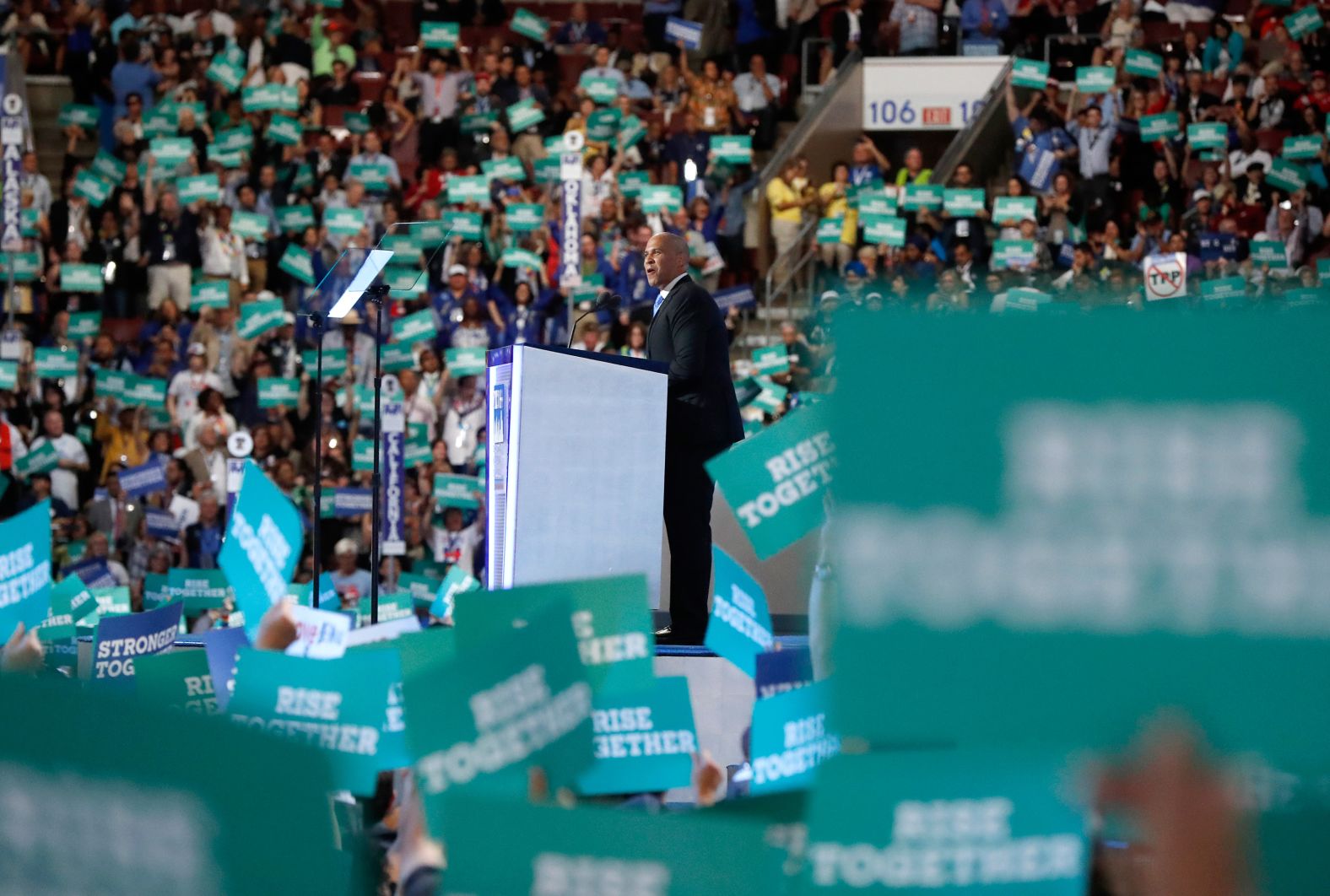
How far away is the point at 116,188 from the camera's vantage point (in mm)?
13938

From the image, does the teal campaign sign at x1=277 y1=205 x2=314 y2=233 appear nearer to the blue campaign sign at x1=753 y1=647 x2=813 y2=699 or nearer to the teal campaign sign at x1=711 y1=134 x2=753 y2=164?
the teal campaign sign at x1=711 y1=134 x2=753 y2=164

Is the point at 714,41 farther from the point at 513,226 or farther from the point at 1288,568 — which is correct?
the point at 1288,568

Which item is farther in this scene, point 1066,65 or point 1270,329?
point 1066,65

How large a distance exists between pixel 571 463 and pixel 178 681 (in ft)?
8.25

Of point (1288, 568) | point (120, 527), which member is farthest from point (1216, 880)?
point (120, 527)

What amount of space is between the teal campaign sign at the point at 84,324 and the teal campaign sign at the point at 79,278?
267 mm

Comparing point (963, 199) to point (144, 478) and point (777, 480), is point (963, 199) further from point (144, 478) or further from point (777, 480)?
point (777, 480)

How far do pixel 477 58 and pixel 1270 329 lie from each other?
13.9m

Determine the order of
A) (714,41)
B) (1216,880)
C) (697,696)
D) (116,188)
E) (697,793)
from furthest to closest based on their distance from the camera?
(714,41) < (116,188) < (697,696) < (697,793) < (1216,880)

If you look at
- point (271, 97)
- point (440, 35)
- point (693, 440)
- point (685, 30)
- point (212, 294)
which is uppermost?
point (685, 30)

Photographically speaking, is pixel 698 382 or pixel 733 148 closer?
pixel 698 382

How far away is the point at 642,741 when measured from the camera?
218 cm

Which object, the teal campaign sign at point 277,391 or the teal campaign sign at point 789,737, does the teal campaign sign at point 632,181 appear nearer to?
the teal campaign sign at point 277,391

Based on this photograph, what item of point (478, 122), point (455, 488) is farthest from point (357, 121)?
point (455, 488)
